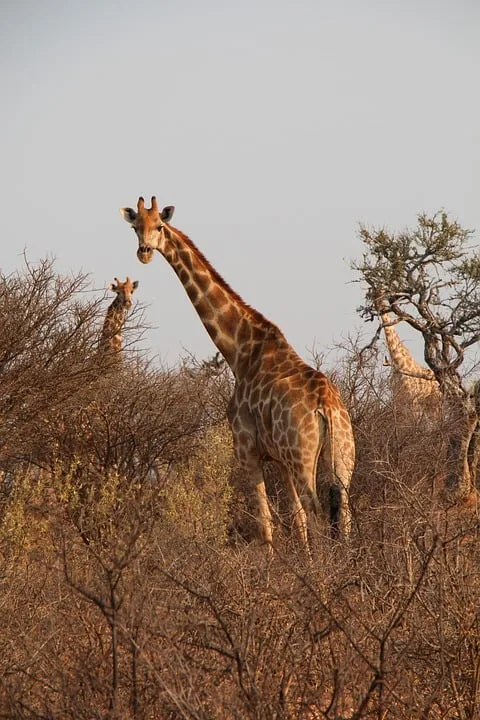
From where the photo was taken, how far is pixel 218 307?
34.8 feet

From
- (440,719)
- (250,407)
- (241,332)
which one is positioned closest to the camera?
(440,719)

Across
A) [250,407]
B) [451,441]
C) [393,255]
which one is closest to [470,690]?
[250,407]

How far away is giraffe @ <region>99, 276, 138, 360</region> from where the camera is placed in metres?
10.7

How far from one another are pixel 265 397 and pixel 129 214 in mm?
2307

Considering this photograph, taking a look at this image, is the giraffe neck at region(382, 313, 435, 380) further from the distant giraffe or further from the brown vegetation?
the brown vegetation

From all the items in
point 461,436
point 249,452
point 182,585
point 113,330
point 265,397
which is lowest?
point 182,585

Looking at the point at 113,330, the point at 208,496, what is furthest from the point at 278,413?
the point at 113,330

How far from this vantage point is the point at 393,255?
1597 cm

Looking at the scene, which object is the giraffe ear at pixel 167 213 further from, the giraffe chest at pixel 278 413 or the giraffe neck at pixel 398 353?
the giraffe neck at pixel 398 353

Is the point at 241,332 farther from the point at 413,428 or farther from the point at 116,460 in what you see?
the point at 413,428

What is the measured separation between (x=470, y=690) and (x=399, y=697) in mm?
501

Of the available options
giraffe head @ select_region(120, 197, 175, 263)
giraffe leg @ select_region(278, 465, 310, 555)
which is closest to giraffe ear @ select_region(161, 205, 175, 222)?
giraffe head @ select_region(120, 197, 175, 263)

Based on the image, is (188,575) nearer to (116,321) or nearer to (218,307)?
(218,307)

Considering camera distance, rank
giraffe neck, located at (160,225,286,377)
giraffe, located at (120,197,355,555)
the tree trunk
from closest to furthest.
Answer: giraffe, located at (120,197,355,555) → giraffe neck, located at (160,225,286,377) → the tree trunk
